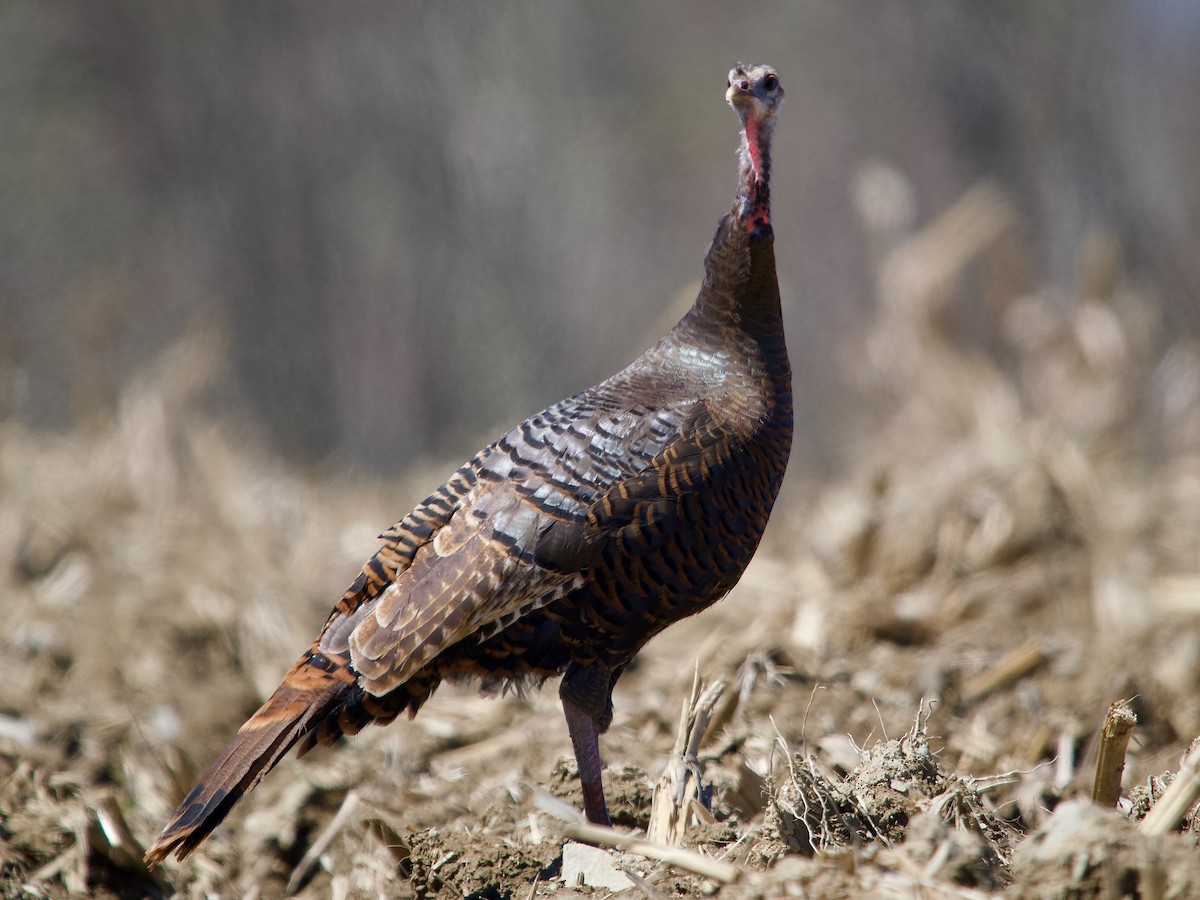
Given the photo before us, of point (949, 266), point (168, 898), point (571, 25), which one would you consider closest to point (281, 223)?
point (571, 25)

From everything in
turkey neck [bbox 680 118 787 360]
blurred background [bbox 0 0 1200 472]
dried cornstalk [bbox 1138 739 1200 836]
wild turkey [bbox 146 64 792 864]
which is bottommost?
dried cornstalk [bbox 1138 739 1200 836]

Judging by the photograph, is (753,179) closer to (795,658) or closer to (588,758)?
(588,758)

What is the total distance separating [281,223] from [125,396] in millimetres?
5523

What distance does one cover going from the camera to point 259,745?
3297mm

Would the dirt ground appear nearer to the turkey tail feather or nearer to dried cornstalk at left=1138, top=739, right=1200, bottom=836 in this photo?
dried cornstalk at left=1138, top=739, right=1200, bottom=836

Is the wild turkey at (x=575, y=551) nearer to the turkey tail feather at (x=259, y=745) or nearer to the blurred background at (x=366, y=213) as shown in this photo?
the turkey tail feather at (x=259, y=745)

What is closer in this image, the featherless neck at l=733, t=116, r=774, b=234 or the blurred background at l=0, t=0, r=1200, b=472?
the featherless neck at l=733, t=116, r=774, b=234

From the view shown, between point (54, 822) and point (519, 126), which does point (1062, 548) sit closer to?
point (54, 822)

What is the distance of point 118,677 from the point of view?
5.41 m

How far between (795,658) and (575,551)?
1874 mm

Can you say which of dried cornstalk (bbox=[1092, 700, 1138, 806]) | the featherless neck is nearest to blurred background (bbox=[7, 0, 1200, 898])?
dried cornstalk (bbox=[1092, 700, 1138, 806])

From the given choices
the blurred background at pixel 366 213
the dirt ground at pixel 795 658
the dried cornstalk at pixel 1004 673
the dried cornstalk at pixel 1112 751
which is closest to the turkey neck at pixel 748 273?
the dirt ground at pixel 795 658

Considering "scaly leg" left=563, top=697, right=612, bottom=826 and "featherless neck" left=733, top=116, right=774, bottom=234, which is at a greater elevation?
"featherless neck" left=733, top=116, right=774, bottom=234

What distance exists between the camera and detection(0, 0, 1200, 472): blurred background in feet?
43.3
